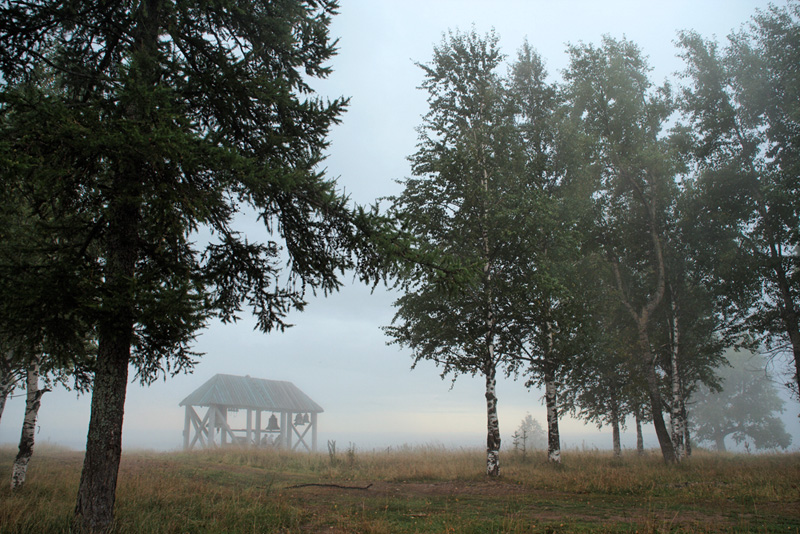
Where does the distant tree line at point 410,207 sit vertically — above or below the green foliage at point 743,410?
above

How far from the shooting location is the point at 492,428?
1382 cm

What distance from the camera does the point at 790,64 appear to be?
18281 millimetres

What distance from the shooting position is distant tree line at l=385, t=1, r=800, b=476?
575 inches

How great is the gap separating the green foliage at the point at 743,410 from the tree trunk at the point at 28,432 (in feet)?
179

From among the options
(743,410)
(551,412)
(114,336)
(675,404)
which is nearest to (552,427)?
(551,412)

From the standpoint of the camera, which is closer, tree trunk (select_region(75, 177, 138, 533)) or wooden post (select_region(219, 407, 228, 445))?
tree trunk (select_region(75, 177, 138, 533))

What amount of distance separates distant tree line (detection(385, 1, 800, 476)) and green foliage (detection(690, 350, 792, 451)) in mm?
34043

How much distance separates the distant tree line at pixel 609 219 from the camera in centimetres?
1462

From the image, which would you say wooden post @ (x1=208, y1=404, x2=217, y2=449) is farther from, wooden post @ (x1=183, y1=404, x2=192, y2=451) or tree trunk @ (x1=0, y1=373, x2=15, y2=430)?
tree trunk @ (x1=0, y1=373, x2=15, y2=430)

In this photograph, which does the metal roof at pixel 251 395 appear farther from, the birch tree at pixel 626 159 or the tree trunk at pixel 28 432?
the birch tree at pixel 626 159

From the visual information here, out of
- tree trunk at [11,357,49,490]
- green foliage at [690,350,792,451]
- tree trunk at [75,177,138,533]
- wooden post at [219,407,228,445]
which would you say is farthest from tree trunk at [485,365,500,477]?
green foliage at [690,350,792,451]

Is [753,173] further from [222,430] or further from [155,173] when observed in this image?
[222,430]

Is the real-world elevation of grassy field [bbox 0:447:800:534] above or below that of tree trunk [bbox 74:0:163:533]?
below

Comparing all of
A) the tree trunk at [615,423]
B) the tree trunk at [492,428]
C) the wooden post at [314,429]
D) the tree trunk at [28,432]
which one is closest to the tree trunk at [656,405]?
the tree trunk at [615,423]
